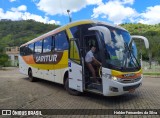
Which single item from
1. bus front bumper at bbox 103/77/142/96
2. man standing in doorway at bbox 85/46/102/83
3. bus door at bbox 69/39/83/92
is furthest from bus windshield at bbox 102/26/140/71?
bus door at bbox 69/39/83/92

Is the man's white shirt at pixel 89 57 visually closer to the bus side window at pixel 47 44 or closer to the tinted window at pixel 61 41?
the tinted window at pixel 61 41

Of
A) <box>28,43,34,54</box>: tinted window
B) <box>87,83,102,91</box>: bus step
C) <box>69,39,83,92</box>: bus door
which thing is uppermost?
<box>28,43,34,54</box>: tinted window

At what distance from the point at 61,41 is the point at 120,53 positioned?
3901mm

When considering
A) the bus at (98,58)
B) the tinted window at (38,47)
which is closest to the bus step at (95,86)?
the bus at (98,58)

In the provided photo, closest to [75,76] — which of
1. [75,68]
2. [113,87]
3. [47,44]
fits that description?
[75,68]

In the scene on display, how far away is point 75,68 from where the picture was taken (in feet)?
33.3

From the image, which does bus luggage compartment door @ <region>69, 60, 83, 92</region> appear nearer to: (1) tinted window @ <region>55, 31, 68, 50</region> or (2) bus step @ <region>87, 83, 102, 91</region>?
(2) bus step @ <region>87, 83, 102, 91</region>

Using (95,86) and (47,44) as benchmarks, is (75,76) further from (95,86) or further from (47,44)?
(47,44)

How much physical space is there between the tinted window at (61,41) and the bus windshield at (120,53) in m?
2.67

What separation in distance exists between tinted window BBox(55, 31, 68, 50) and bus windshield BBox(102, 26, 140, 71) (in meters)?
2.67

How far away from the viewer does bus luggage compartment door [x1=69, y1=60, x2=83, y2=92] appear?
9820 mm

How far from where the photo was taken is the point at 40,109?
27.5 feet

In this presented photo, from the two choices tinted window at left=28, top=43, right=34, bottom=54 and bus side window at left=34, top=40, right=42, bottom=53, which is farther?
tinted window at left=28, top=43, right=34, bottom=54

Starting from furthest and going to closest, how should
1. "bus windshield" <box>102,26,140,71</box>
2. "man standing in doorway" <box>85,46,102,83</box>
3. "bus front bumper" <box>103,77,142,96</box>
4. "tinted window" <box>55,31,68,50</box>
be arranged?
"tinted window" <box>55,31,68,50</box>
"man standing in doorway" <box>85,46,102,83</box>
"bus windshield" <box>102,26,140,71</box>
"bus front bumper" <box>103,77,142,96</box>
